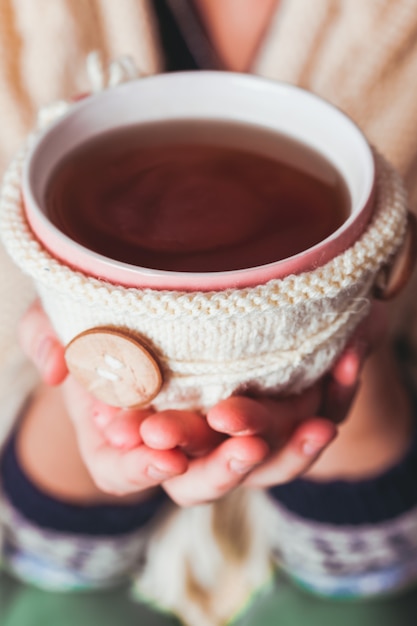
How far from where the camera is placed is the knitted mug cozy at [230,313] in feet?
1.20

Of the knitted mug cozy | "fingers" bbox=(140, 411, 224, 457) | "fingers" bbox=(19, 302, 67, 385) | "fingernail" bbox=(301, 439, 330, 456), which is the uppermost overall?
the knitted mug cozy

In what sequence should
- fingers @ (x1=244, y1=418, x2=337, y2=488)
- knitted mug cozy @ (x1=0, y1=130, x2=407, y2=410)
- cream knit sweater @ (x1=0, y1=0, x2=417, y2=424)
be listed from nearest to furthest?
knitted mug cozy @ (x1=0, y1=130, x2=407, y2=410) < fingers @ (x1=244, y1=418, x2=337, y2=488) < cream knit sweater @ (x1=0, y1=0, x2=417, y2=424)

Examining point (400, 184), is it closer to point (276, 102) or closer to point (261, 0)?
point (276, 102)

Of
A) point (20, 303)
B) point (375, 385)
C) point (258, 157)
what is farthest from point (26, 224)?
point (375, 385)

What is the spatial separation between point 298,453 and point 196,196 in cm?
20

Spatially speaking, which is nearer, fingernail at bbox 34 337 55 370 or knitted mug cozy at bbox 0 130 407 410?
knitted mug cozy at bbox 0 130 407 410

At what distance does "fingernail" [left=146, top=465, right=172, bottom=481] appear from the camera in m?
0.45

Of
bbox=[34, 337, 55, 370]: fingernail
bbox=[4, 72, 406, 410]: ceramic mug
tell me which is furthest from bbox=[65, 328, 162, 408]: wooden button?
bbox=[34, 337, 55, 370]: fingernail

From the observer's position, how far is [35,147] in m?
0.45

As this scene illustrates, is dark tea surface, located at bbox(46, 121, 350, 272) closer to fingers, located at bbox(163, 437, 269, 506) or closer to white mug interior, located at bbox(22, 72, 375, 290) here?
white mug interior, located at bbox(22, 72, 375, 290)

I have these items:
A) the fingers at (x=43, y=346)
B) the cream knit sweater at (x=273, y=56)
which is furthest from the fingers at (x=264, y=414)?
the cream knit sweater at (x=273, y=56)

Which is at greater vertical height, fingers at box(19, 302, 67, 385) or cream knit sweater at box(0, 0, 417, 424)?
cream knit sweater at box(0, 0, 417, 424)

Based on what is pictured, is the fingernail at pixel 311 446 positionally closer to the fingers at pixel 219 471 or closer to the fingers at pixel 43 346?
the fingers at pixel 219 471

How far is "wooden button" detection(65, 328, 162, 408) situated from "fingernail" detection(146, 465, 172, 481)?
50 mm
